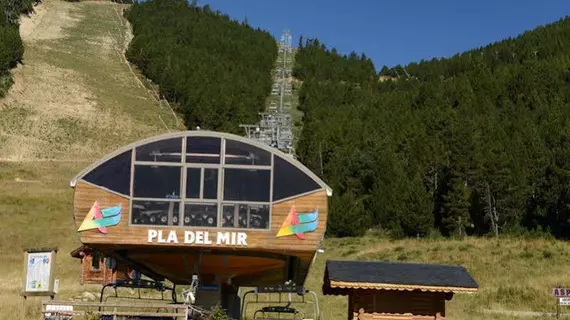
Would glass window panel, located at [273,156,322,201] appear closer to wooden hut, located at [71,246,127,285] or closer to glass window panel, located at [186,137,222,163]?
glass window panel, located at [186,137,222,163]

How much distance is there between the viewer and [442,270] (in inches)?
787

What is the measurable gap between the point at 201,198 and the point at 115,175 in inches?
94.9

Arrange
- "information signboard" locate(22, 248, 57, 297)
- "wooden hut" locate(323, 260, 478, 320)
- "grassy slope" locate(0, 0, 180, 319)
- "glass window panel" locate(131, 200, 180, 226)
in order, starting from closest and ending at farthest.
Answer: "wooden hut" locate(323, 260, 478, 320)
"information signboard" locate(22, 248, 57, 297)
"glass window panel" locate(131, 200, 180, 226)
"grassy slope" locate(0, 0, 180, 319)

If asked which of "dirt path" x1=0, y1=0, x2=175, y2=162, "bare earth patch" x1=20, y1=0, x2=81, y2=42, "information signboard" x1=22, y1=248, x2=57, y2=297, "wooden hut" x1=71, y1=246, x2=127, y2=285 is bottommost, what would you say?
"wooden hut" x1=71, y1=246, x2=127, y2=285

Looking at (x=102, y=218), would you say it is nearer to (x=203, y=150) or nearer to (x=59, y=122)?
(x=203, y=150)

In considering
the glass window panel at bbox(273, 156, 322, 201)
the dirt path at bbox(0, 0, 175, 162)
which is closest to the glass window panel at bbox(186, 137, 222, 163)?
the glass window panel at bbox(273, 156, 322, 201)

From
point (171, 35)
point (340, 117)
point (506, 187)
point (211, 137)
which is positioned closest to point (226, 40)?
point (171, 35)

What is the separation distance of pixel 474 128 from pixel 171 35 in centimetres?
9755

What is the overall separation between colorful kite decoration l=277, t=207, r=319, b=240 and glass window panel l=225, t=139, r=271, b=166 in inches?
61.3

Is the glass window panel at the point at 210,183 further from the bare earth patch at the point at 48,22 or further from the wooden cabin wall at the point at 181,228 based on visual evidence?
the bare earth patch at the point at 48,22

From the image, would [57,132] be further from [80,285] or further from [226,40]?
[226,40]

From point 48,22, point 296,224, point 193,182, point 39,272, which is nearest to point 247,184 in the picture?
point 193,182

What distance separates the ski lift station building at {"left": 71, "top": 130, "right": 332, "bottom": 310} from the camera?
20.2 meters

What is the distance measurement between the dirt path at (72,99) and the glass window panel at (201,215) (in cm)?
6313
